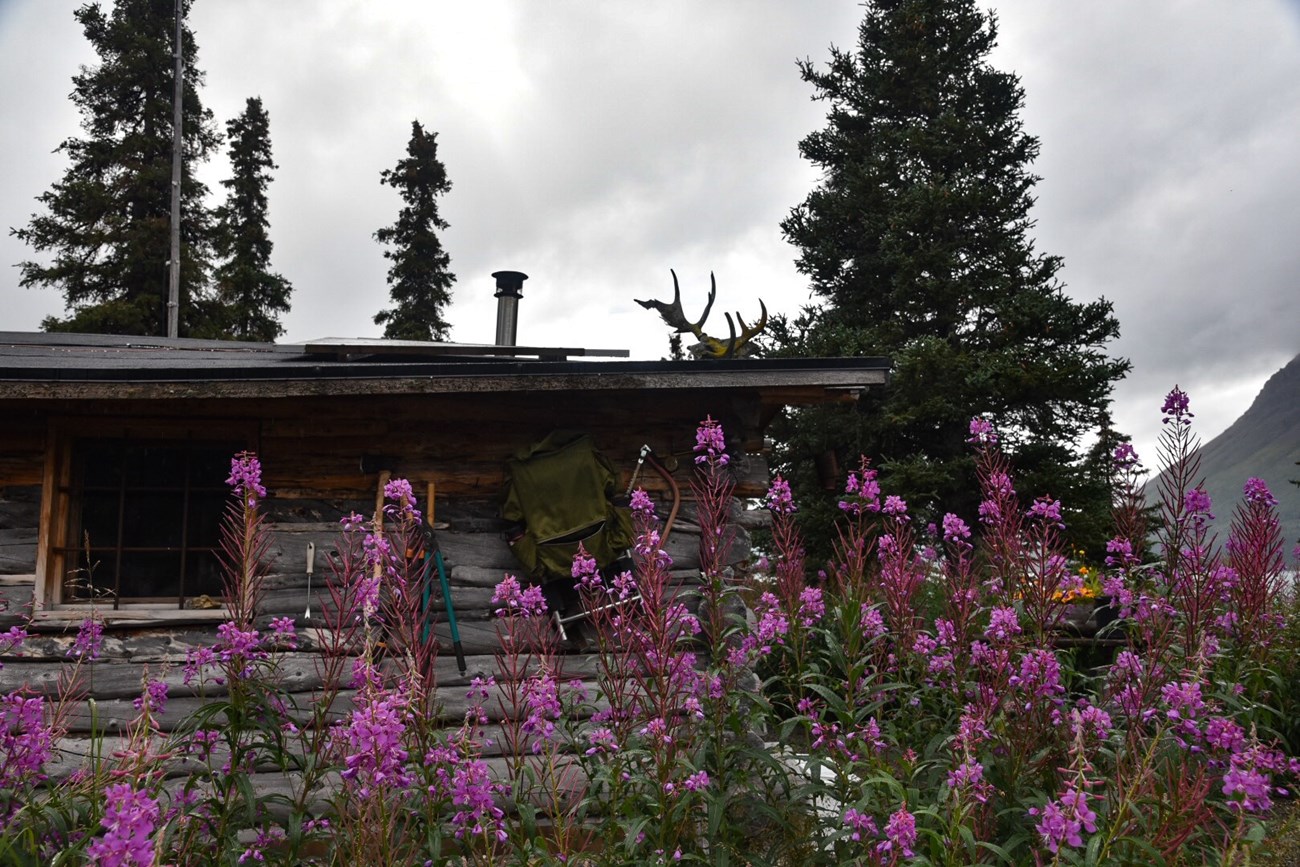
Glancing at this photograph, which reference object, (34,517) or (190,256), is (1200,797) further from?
(190,256)

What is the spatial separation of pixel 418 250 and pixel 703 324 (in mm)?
14482

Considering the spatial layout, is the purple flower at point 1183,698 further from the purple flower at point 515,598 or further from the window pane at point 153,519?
the window pane at point 153,519

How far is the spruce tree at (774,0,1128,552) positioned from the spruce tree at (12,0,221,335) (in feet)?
42.5

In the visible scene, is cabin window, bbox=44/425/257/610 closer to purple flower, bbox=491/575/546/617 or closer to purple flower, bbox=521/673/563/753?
purple flower, bbox=491/575/546/617

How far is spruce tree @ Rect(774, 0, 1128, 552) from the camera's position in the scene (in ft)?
45.5

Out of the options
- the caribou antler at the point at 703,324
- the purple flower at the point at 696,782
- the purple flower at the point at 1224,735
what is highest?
the caribou antler at the point at 703,324

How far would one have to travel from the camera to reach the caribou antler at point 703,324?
9523mm

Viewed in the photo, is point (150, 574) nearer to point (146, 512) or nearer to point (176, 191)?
point (146, 512)

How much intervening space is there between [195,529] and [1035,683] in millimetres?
5412

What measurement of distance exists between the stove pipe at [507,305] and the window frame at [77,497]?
5.88 metres

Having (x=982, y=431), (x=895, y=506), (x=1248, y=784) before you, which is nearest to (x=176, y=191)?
(x=895, y=506)

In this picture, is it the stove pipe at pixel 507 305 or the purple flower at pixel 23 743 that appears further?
the stove pipe at pixel 507 305

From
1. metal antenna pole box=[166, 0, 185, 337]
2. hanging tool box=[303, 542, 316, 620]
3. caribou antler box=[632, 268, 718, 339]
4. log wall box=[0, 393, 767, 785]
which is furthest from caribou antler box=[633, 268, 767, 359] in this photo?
metal antenna pole box=[166, 0, 185, 337]

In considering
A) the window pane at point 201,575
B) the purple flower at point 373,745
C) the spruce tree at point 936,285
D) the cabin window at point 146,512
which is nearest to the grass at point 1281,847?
the purple flower at point 373,745
